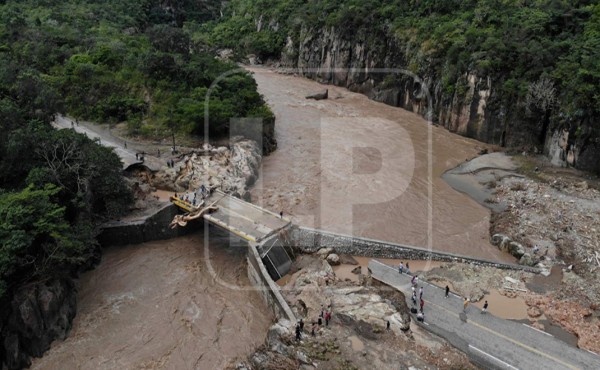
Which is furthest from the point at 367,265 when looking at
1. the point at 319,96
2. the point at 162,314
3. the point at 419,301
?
the point at 319,96

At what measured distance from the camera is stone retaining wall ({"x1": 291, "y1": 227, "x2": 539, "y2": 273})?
24.3 m

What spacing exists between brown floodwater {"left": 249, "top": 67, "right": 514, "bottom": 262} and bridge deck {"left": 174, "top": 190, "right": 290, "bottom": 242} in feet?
9.00

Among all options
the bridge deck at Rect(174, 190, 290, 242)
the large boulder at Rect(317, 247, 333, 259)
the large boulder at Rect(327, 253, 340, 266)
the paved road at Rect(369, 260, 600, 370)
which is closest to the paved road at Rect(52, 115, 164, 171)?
the bridge deck at Rect(174, 190, 290, 242)

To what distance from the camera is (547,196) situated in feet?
100

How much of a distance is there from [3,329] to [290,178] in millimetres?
20913

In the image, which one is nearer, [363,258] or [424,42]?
[363,258]

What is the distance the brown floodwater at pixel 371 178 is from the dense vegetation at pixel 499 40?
6607 mm

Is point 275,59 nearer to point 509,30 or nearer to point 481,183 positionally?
point 509,30

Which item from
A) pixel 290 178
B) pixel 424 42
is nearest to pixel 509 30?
pixel 424 42

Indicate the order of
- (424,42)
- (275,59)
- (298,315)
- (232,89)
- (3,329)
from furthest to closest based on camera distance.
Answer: (275,59) → (424,42) → (232,89) → (298,315) → (3,329)

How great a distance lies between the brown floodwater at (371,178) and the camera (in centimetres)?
2747

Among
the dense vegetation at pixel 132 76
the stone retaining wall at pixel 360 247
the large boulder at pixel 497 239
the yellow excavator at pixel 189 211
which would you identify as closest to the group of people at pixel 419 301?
the stone retaining wall at pixel 360 247

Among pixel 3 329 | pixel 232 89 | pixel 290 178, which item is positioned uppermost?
pixel 232 89

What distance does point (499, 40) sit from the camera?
41.9m
